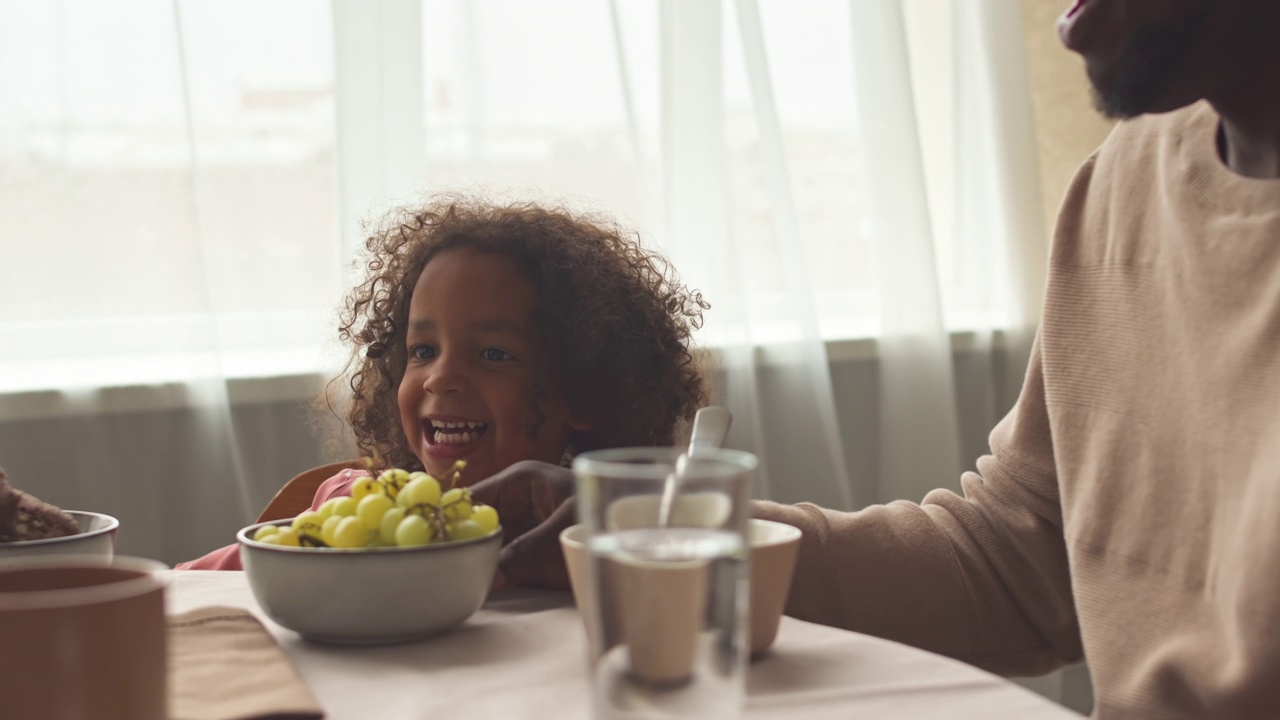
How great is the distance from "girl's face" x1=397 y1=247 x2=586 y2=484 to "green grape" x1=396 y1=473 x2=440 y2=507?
394mm

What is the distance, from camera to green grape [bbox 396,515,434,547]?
0.72 meters

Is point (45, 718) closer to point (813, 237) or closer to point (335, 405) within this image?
point (335, 405)

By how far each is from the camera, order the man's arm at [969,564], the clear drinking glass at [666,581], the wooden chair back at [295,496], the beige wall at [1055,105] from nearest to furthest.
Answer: the clear drinking glass at [666,581]
the man's arm at [969,564]
the wooden chair back at [295,496]
the beige wall at [1055,105]

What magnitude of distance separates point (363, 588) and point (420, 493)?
0.08 meters

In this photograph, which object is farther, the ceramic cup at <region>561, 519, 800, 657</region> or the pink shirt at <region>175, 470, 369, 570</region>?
the pink shirt at <region>175, 470, 369, 570</region>

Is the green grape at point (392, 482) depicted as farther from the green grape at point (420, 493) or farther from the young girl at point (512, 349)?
the young girl at point (512, 349)

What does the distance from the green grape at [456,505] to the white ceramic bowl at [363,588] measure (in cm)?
4

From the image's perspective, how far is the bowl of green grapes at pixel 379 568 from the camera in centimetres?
70

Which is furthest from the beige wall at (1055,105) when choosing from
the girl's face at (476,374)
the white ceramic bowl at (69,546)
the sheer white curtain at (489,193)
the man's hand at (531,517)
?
the white ceramic bowl at (69,546)

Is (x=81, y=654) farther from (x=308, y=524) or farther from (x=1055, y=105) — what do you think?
(x=1055, y=105)

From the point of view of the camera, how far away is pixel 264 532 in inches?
31.0

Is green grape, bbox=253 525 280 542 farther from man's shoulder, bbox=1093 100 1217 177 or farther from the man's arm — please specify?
man's shoulder, bbox=1093 100 1217 177

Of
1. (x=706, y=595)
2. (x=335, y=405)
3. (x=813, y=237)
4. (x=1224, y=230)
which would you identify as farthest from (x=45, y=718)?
(x=813, y=237)

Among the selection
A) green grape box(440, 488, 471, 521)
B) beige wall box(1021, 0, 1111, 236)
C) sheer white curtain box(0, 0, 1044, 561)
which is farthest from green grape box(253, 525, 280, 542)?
beige wall box(1021, 0, 1111, 236)
